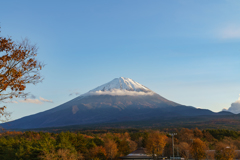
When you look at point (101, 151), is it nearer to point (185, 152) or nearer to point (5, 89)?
point (185, 152)

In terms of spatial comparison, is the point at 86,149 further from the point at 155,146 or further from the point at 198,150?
the point at 198,150

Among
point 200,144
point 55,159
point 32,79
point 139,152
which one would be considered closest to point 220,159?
point 200,144

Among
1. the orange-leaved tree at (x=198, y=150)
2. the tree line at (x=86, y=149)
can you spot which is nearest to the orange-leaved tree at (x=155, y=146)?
the tree line at (x=86, y=149)

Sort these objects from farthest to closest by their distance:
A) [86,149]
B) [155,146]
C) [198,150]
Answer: [86,149] < [155,146] < [198,150]

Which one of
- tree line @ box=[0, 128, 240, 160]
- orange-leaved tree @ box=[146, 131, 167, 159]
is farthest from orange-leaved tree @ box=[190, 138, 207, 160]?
orange-leaved tree @ box=[146, 131, 167, 159]

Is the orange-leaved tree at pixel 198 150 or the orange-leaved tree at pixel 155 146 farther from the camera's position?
the orange-leaved tree at pixel 155 146

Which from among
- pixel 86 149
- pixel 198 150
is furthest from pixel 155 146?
pixel 86 149

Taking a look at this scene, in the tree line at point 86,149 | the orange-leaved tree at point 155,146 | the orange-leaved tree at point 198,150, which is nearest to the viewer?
the tree line at point 86,149

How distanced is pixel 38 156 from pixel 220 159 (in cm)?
3456

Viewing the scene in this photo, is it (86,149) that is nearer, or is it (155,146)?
(155,146)

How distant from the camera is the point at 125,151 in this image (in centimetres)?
6919

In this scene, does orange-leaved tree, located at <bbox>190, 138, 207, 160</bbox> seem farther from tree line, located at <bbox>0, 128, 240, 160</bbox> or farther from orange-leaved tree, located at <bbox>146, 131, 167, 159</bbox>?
orange-leaved tree, located at <bbox>146, 131, 167, 159</bbox>

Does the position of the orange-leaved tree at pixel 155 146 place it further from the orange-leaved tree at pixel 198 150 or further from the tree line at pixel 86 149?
the orange-leaved tree at pixel 198 150

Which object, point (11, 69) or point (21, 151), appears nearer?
point (11, 69)
